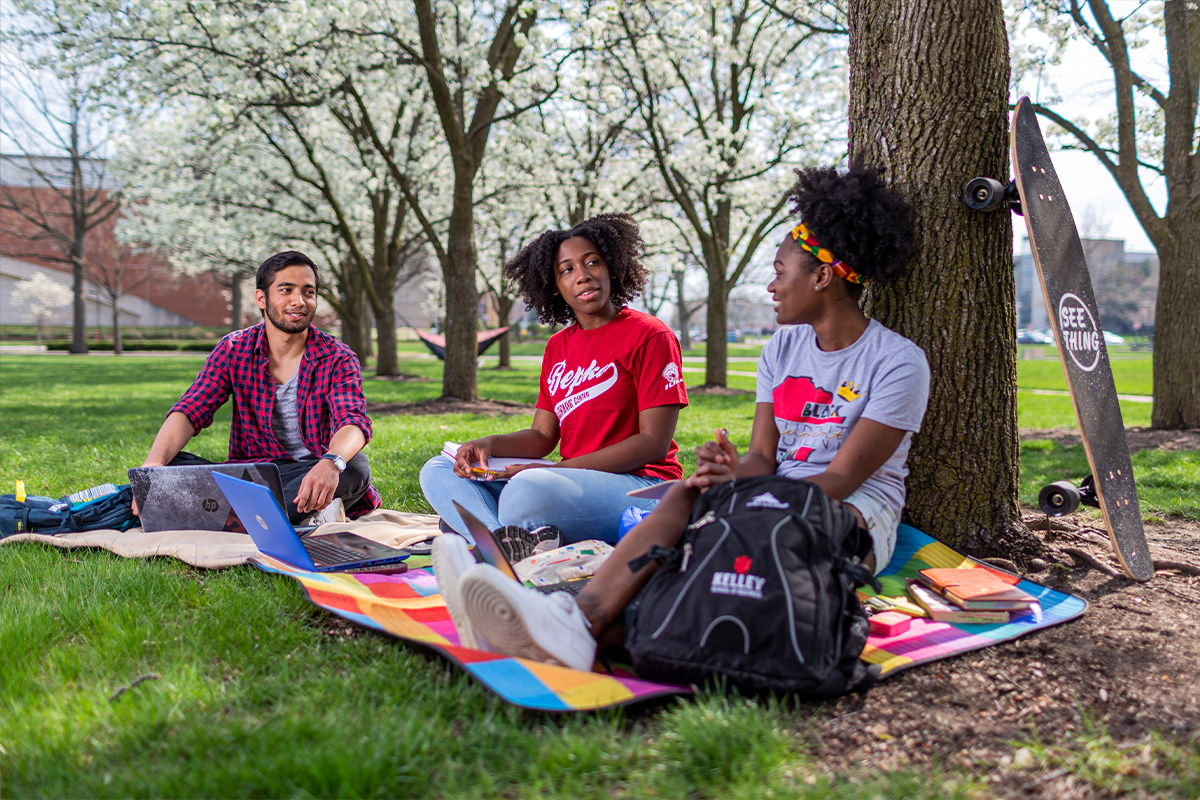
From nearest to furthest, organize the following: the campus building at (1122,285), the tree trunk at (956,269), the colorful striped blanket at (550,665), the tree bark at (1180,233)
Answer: the colorful striped blanket at (550,665) < the tree trunk at (956,269) < the tree bark at (1180,233) < the campus building at (1122,285)

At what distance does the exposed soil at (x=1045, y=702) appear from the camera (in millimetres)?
1744

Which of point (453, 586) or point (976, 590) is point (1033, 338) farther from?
point (453, 586)

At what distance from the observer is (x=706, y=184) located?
1446 cm

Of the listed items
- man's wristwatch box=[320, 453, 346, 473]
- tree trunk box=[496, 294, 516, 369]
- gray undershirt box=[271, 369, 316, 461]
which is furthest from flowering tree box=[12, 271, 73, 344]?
man's wristwatch box=[320, 453, 346, 473]

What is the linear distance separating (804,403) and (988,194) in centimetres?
109

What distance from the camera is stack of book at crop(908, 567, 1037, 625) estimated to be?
8.27 feet

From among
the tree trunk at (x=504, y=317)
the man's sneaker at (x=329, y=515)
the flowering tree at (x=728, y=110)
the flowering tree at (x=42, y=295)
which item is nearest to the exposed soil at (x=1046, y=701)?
the man's sneaker at (x=329, y=515)

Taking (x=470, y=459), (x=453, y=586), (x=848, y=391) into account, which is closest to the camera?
(x=453, y=586)

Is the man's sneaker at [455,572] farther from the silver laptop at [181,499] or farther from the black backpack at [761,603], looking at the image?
the silver laptop at [181,499]

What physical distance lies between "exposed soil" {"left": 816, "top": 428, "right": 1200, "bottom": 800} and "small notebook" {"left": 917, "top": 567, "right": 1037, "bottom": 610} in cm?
12

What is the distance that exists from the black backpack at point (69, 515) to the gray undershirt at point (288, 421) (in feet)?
2.17

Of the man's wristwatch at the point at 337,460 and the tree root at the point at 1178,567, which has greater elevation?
the man's wristwatch at the point at 337,460

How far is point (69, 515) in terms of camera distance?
3.62 metres

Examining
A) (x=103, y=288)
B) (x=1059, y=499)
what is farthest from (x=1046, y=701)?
(x=103, y=288)
